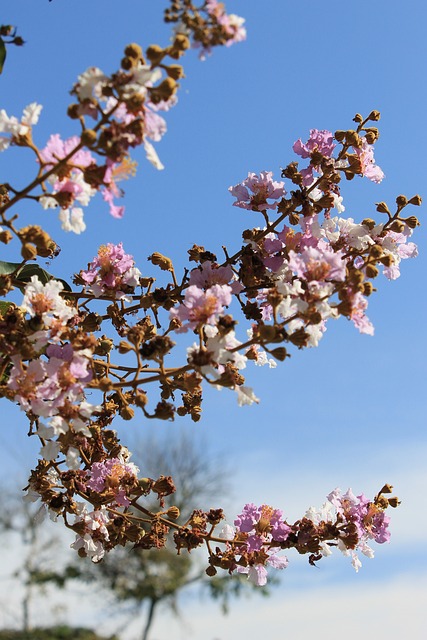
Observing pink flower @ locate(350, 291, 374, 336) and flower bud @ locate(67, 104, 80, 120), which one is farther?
pink flower @ locate(350, 291, 374, 336)

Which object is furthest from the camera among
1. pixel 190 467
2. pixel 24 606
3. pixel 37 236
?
pixel 190 467

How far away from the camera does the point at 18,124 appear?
1.23m

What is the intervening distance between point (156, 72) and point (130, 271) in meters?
0.68

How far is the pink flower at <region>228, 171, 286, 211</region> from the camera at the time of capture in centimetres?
177

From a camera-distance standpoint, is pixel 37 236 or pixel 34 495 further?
pixel 34 495

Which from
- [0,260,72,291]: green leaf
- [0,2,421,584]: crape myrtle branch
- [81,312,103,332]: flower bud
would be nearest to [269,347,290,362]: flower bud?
[0,2,421,584]: crape myrtle branch

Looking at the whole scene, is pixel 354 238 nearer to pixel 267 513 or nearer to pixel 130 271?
pixel 130 271

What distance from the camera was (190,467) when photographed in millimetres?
16953

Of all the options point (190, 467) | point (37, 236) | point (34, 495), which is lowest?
point (34, 495)

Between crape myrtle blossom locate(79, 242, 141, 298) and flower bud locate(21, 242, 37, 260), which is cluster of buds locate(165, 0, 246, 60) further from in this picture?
crape myrtle blossom locate(79, 242, 141, 298)

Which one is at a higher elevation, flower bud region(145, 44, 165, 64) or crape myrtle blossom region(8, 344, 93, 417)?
flower bud region(145, 44, 165, 64)

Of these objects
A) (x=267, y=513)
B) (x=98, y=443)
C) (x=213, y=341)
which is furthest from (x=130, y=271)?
(x=267, y=513)

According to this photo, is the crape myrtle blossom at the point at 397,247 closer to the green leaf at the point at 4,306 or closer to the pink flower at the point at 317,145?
the pink flower at the point at 317,145

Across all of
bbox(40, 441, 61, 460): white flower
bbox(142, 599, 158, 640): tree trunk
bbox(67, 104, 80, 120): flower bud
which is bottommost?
bbox(40, 441, 61, 460): white flower
